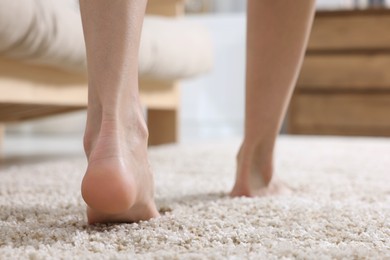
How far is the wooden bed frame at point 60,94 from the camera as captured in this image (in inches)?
54.8

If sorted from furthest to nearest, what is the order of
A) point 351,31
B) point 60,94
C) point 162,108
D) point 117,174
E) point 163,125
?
point 351,31, point 163,125, point 162,108, point 60,94, point 117,174

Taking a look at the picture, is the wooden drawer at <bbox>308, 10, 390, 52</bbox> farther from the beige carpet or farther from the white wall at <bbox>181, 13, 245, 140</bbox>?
the beige carpet

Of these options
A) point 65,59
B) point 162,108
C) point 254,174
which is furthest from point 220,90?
point 254,174

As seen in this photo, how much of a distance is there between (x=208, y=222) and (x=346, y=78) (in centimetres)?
275

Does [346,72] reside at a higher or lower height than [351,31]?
lower

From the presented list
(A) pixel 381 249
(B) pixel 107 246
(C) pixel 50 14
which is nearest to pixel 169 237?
(B) pixel 107 246

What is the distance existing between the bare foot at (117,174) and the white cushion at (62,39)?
0.57m

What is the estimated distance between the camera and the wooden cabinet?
329cm

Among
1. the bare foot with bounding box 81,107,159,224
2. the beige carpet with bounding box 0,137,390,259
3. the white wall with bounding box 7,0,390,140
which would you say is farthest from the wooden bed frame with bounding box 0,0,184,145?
the white wall with bounding box 7,0,390,140

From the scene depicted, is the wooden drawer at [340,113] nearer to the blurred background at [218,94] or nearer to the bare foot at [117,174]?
the blurred background at [218,94]

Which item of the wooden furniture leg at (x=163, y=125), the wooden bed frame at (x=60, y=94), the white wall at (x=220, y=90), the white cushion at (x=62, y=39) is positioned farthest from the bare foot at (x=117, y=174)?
the white wall at (x=220, y=90)

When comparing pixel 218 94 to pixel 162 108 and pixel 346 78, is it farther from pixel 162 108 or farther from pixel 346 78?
pixel 162 108

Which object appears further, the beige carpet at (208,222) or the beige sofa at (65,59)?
the beige sofa at (65,59)

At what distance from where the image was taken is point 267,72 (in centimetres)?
97
